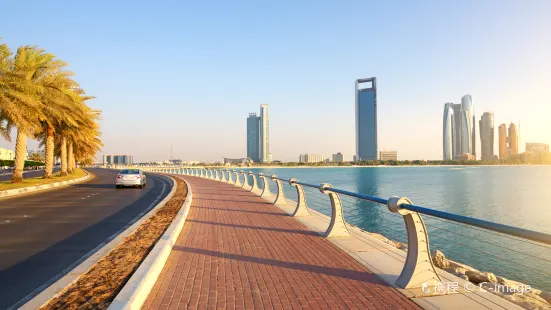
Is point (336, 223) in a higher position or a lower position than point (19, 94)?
lower

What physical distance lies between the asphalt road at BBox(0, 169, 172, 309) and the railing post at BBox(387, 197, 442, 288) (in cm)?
491

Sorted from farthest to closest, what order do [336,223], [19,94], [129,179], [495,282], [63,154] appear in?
[63,154] → [129,179] → [19,94] → [336,223] → [495,282]

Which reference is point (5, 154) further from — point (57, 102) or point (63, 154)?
point (57, 102)

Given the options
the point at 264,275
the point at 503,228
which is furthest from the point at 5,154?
the point at 503,228

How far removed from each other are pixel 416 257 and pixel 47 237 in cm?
820

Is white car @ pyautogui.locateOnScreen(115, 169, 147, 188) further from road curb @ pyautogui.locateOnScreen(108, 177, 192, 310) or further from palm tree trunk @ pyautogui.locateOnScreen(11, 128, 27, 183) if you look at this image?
road curb @ pyautogui.locateOnScreen(108, 177, 192, 310)

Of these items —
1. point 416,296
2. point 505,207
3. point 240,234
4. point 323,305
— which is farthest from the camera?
point 505,207

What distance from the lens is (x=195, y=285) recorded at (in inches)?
191

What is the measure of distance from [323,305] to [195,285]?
68.3 inches

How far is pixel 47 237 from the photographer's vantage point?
8.68m

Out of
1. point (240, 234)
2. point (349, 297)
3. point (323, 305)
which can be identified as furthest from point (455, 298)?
point (240, 234)

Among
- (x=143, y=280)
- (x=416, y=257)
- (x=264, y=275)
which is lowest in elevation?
(x=264, y=275)

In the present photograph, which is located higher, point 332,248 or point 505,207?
point 332,248

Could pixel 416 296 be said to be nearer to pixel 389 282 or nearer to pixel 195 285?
pixel 389 282
